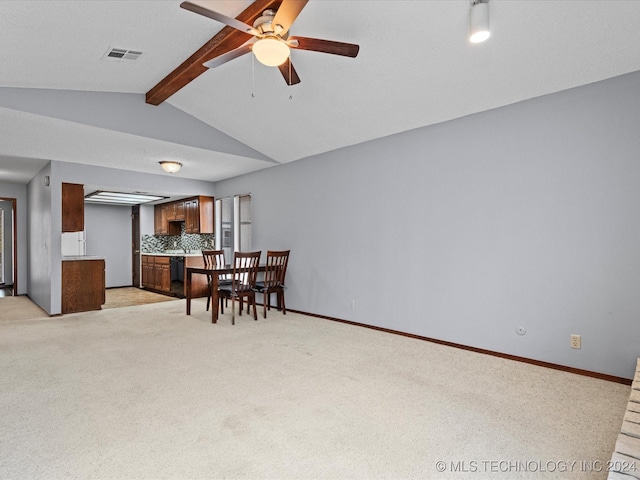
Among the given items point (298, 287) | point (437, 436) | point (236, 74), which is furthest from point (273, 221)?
point (437, 436)

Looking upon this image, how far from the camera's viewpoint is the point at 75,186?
18.1 ft

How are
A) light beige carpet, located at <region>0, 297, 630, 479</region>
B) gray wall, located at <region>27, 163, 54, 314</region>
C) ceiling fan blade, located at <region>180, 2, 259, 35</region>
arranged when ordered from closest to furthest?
light beige carpet, located at <region>0, 297, 630, 479</region>, ceiling fan blade, located at <region>180, 2, 259, 35</region>, gray wall, located at <region>27, 163, 54, 314</region>

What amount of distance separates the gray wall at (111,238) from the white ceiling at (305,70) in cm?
363

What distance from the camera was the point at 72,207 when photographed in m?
5.51

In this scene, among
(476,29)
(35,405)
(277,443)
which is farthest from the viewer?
(35,405)

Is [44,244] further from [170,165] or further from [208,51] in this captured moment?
[208,51]

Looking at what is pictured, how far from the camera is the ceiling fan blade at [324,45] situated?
2.37m

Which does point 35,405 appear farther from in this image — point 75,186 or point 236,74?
point 75,186

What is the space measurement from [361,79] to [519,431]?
311cm

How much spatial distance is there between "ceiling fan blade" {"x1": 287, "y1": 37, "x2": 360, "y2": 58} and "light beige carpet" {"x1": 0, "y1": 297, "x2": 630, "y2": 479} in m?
2.44

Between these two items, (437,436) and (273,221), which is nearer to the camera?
(437,436)

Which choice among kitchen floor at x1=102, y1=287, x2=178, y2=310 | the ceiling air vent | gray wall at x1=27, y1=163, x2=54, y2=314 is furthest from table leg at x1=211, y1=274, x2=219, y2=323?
the ceiling air vent

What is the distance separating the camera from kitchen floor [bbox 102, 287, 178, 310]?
646 cm

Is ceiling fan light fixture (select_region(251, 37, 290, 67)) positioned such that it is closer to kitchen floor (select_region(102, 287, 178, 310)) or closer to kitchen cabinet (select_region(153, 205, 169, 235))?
kitchen floor (select_region(102, 287, 178, 310))
